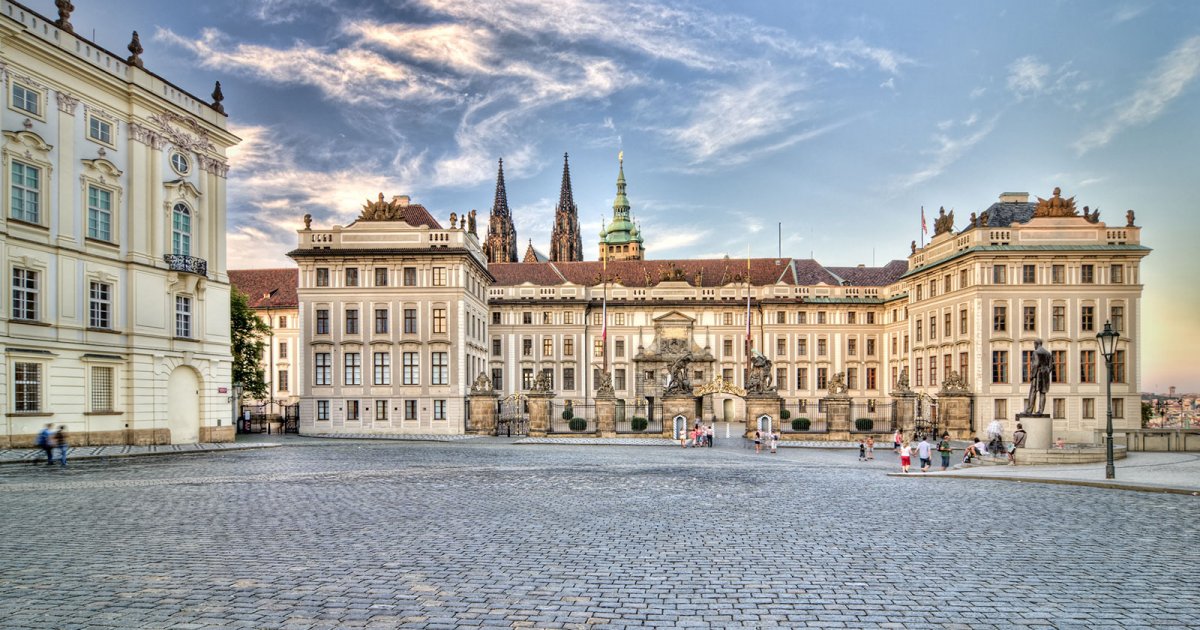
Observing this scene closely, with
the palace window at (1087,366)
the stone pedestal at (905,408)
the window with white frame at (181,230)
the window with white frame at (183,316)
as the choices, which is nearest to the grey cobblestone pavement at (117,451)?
the window with white frame at (183,316)

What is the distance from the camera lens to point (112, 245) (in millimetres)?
30812

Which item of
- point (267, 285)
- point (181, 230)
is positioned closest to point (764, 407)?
point (181, 230)

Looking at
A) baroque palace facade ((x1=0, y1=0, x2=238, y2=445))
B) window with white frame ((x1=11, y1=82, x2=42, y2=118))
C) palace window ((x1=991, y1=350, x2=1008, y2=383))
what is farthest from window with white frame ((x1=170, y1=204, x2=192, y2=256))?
palace window ((x1=991, y1=350, x2=1008, y2=383))

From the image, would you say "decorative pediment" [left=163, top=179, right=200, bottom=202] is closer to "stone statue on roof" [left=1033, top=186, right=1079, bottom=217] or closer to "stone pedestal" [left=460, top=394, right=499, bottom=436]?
"stone pedestal" [left=460, top=394, right=499, bottom=436]

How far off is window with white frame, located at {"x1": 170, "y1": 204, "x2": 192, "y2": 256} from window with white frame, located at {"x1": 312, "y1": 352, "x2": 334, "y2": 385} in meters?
15.4

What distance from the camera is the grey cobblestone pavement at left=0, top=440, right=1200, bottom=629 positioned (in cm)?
830

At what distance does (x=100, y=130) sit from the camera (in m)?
30.5

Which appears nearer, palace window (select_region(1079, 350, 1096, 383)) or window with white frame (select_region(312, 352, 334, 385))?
palace window (select_region(1079, 350, 1096, 383))

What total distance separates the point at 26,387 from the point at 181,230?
957 centimetres

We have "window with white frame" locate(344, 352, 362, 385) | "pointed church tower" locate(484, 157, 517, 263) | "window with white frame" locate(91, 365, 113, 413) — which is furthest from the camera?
"pointed church tower" locate(484, 157, 517, 263)

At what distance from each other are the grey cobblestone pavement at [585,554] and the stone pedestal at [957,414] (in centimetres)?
Result: 2320

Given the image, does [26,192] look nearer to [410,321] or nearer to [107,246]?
[107,246]

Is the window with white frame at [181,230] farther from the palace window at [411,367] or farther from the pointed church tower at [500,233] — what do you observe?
the pointed church tower at [500,233]

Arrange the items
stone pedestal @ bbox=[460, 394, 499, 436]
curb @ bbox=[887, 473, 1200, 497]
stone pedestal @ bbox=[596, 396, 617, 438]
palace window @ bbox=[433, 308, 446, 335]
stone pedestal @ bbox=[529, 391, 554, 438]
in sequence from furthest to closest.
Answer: palace window @ bbox=[433, 308, 446, 335]
stone pedestal @ bbox=[460, 394, 499, 436]
stone pedestal @ bbox=[529, 391, 554, 438]
stone pedestal @ bbox=[596, 396, 617, 438]
curb @ bbox=[887, 473, 1200, 497]
